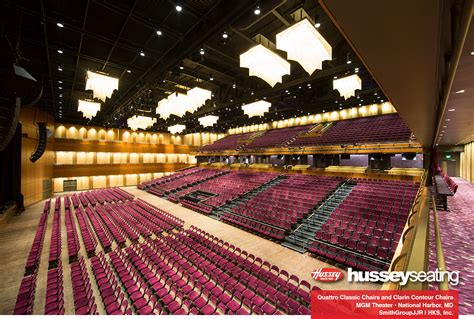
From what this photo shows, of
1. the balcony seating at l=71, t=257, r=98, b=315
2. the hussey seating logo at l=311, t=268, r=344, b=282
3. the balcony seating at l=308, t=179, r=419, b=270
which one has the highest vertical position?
the balcony seating at l=308, t=179, r=419, b=270

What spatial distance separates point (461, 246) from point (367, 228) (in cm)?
221

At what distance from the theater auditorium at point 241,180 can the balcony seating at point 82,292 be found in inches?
1.9

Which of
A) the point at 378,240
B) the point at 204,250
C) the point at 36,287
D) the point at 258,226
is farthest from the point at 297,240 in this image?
the point at 36,287

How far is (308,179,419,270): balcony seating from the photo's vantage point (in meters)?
6.04

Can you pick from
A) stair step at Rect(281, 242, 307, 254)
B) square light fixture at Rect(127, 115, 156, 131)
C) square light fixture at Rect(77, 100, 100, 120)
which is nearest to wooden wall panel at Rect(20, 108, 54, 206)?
square light fixture at Rect(77, 100, 100, 120)

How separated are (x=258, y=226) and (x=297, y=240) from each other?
1.88 m

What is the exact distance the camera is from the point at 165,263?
243 inches

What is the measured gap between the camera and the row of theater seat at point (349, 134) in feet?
44.6

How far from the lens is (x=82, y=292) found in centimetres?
472

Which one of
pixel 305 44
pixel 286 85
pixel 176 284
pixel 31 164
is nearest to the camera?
pixel 305 44

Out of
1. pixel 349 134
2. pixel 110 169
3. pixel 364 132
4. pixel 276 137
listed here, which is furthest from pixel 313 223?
pixel 110 169

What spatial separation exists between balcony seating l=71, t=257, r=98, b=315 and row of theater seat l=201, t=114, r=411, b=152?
15.6m

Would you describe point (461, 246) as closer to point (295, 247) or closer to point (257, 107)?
point (295, 247)

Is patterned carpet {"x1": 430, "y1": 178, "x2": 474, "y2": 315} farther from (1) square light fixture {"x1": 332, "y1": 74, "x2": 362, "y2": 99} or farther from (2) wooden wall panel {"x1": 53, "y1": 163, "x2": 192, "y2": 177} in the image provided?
(2) wooden wall panel {"x1": 53, "y1": 163, "x2": 192, "y2": 177}
